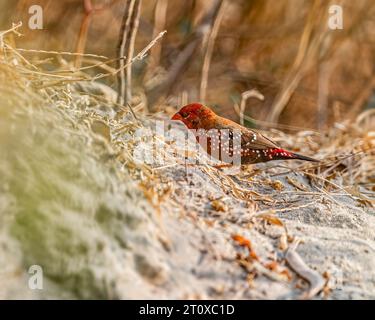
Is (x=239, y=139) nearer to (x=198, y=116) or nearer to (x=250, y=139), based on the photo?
(x=250, y=139)

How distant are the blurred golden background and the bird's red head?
141cm

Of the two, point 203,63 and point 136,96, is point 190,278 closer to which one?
point 136,96

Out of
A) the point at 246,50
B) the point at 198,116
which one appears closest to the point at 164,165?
the point at 198,116

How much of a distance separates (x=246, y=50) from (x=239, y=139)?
144 inches

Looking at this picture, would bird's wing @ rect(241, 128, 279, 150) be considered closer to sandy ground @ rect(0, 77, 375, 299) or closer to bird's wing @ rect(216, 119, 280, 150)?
bird's wing @ rect(216, 119, 280, 150)

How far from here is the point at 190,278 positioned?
2188 mm

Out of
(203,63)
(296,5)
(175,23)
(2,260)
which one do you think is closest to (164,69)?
(203,63)

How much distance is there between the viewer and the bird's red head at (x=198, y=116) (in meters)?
3.39

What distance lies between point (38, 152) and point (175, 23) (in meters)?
4.14

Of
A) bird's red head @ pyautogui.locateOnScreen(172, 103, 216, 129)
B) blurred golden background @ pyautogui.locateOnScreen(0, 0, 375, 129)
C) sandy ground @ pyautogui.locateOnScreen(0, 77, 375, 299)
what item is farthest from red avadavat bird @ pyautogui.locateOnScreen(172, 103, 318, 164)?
blurred golden background @ pyautogui.locateOnScreen(0, 0, 375, 129)

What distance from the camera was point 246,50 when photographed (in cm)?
684

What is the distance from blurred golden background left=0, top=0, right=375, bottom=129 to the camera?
5.20 meters

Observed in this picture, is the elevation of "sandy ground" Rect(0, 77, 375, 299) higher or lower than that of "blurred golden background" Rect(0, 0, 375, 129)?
lower

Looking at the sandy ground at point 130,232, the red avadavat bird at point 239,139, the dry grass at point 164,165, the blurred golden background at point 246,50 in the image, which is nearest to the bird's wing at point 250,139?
the red avadavat bird at point 239,139
